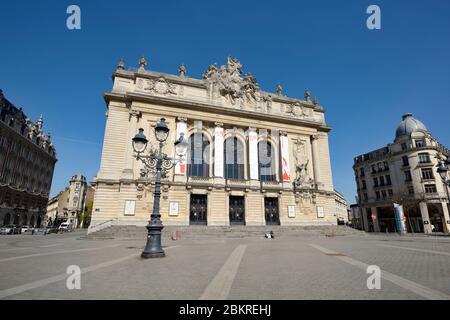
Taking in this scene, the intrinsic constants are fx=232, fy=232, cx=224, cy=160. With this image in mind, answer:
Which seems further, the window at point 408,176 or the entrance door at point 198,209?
the window at point 408,176

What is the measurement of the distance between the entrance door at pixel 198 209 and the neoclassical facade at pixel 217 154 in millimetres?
120

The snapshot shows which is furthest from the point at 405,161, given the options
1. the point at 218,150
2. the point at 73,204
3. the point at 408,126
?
the point at 73,204

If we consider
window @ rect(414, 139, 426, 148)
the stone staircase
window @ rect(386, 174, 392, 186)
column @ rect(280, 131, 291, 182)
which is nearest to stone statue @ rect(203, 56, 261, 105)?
column @ rect(280, 131, 291, 182)

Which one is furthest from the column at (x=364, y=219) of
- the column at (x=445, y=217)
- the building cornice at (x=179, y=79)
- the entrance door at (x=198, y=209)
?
the entrance door at (x=198, y=209)

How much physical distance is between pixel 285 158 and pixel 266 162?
265cm

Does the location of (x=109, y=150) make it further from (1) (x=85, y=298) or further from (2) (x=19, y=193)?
(2) (x=19, y=193)

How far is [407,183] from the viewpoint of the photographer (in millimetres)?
42531

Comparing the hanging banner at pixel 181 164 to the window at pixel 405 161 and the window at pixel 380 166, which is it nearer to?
the window at pixel 405 161

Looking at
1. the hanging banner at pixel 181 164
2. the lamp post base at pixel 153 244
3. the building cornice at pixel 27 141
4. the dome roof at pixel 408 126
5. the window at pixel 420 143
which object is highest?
the dome roof at pixel 408 126

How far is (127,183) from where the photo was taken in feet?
82.6

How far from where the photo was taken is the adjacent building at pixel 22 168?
138 feet

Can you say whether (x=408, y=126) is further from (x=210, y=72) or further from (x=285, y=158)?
(x=210, y=72)
